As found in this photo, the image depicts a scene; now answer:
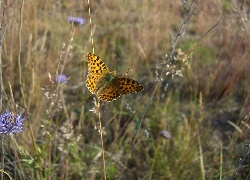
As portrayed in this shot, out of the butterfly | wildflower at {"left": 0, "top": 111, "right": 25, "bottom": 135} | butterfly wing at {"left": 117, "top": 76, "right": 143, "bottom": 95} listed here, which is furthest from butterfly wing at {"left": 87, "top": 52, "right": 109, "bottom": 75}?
wildflower at {"left": 0, "top": 111, "right": 25, "bottom": 135}

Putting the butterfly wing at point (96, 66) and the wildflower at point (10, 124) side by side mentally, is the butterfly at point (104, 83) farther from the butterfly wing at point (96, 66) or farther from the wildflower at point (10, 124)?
the wildflower at point (10, 124)

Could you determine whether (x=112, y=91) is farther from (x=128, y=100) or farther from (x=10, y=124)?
(x=128, y=100)

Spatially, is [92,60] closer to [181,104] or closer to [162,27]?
[181,104]

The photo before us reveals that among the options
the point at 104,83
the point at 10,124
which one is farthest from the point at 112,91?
the point at 10,124

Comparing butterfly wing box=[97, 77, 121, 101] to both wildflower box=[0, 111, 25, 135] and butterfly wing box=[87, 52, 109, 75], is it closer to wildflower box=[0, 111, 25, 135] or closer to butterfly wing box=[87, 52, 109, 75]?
butterfly wing box=[87, 52, 109, 75]

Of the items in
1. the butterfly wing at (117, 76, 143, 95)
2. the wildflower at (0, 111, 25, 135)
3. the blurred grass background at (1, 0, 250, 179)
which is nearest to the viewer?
the wildflower at (0, 111, 25, 135)
